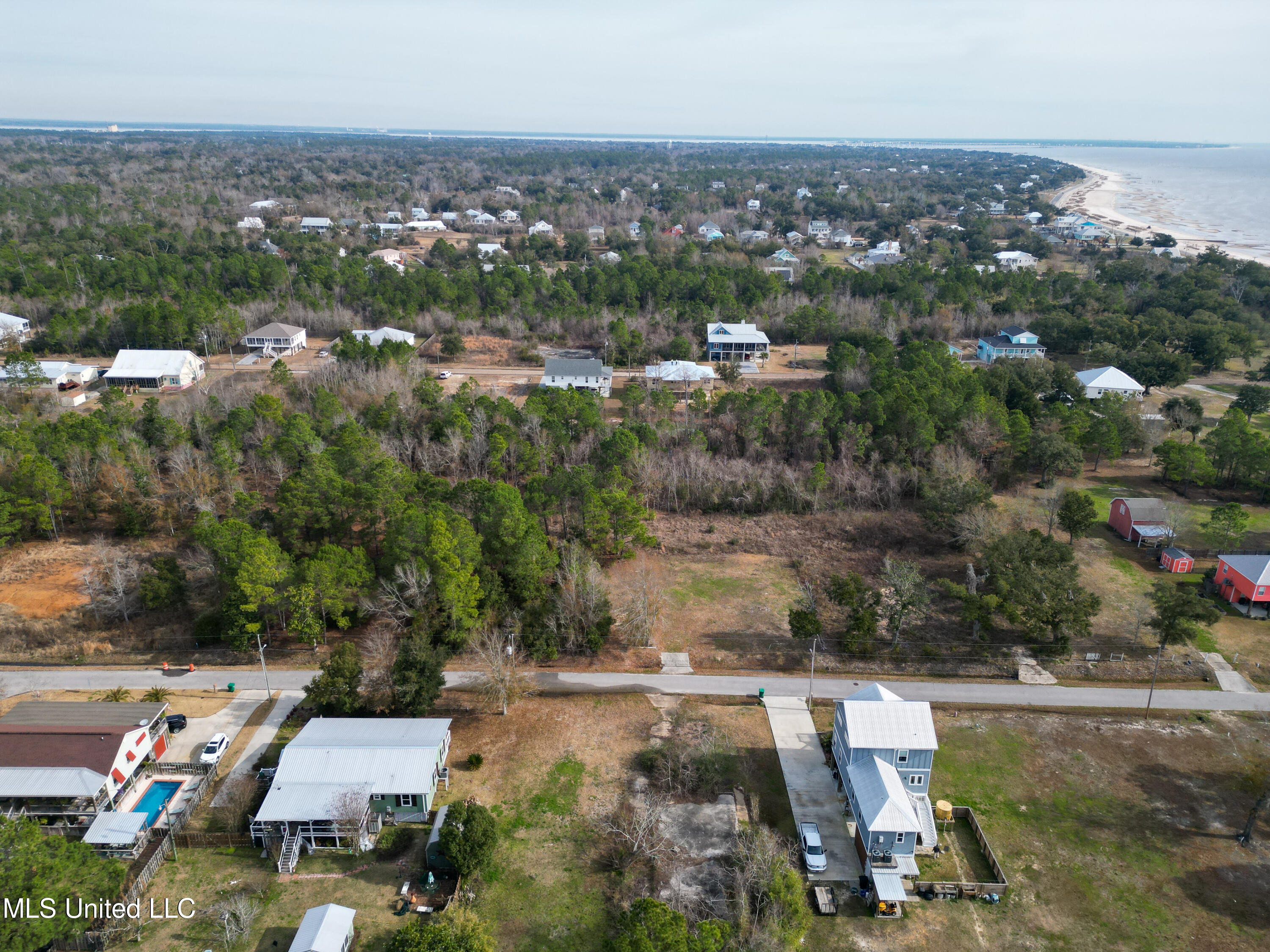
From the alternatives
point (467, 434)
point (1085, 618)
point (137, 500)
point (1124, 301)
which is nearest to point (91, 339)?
point (137, 500)

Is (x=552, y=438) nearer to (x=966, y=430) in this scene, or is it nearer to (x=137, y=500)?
(x=137, y=500)

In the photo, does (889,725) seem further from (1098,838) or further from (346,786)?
(346,786)

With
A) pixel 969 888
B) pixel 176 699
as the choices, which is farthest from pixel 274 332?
pixel 969 888

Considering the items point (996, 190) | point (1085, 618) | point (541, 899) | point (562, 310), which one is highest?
point (996, 190)

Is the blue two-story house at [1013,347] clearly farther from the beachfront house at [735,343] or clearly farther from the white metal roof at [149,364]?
the white metal roof at [149,364]

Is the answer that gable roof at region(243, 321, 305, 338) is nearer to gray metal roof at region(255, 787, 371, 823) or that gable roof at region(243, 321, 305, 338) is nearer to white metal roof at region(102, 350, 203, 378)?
white metal roof at region(102, 350, 203, 378)

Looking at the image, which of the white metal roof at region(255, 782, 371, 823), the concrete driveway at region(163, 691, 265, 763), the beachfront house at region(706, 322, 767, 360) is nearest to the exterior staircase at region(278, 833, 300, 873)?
the white metal roof at region(255, 782, 371, 823)
